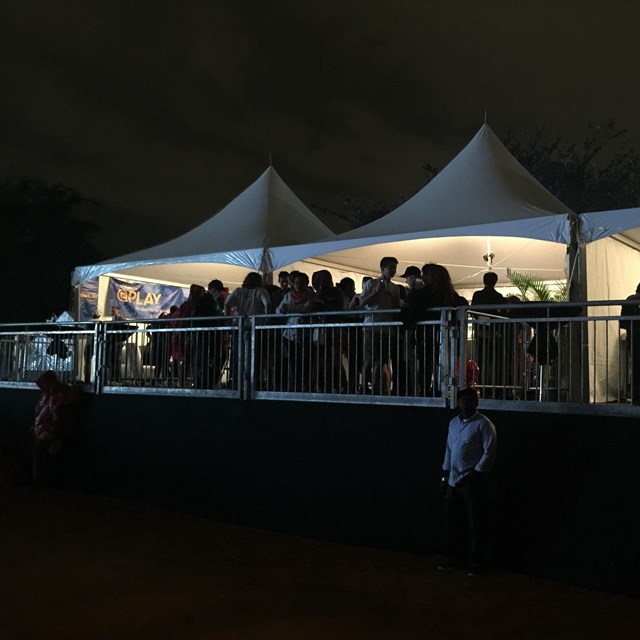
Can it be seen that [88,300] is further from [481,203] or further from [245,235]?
[481,203]

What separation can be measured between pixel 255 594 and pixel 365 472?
74.5 inches

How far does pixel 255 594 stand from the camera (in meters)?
6.69

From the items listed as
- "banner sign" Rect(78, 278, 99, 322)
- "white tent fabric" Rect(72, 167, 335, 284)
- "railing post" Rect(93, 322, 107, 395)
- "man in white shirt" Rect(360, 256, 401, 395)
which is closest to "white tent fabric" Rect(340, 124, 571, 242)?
"white tent fabric" Rect(72, 167, 335, 284)

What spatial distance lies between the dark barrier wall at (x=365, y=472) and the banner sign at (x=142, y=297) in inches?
165

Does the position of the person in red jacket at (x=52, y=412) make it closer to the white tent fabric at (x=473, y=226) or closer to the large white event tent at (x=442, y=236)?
the large white event tent at (x=442, y=236)

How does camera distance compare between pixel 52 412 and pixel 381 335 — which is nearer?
pixel 381 335

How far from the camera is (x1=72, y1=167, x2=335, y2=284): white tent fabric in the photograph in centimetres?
1223

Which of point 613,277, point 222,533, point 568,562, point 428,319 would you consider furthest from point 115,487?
point 613,277

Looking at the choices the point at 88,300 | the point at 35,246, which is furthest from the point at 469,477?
the point at 35,246

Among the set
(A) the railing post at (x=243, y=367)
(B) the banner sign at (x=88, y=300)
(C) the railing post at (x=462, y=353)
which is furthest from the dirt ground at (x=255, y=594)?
(B) the banner sign at (x=88, y=300)

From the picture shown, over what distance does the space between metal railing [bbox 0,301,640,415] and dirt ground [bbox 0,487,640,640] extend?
1.61 m

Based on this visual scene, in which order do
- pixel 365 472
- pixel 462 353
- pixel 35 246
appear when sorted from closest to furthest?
pixel 462 353, pixel 365 472, pixel 35 246

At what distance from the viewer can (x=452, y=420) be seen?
718cm

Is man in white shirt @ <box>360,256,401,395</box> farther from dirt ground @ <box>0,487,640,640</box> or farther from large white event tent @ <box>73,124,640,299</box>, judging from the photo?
large white event tent @ <box>73,124,640,299</box>
